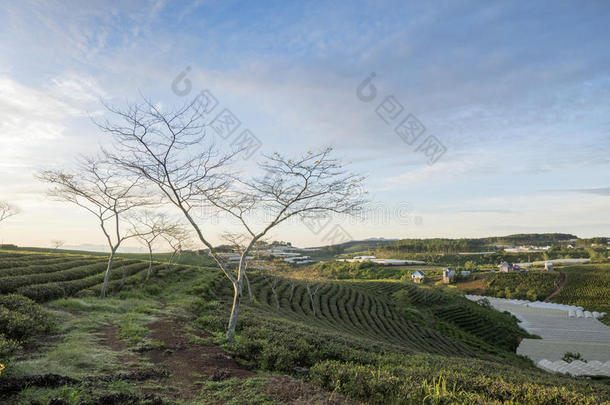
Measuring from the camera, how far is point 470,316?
58906mm

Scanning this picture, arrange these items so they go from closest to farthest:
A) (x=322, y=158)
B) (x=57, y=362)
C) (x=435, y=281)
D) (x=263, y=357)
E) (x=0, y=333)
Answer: (x=57, y=362) → (x=0, y=333) → (x=263, y=357) → (x=322, y=158) → (x=435, y=281)

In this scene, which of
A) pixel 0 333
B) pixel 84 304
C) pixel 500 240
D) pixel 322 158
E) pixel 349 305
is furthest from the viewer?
pixel 500 240

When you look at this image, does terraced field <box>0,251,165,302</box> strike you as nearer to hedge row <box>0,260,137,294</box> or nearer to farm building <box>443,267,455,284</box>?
hedge row <box>0,260,137,294</box>

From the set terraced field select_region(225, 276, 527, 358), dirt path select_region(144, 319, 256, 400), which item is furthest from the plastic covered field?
dirt path select_region(144, 319, 256, 400)

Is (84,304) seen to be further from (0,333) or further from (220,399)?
(220,399)

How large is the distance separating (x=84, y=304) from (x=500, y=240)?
229729mm

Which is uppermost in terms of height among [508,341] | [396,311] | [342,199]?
[342,199]

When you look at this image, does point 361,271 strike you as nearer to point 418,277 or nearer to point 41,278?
point 418,277

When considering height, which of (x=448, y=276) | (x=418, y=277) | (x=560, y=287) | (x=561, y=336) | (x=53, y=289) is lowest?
(x=561, y=336)

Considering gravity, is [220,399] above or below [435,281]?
above

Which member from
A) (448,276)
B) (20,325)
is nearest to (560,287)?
(448,276)

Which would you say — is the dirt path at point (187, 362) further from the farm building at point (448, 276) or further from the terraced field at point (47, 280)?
the farm building at point (448, 276)

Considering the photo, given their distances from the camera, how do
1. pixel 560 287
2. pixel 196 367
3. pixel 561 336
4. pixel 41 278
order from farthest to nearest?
pixel 560 287, pixel 561 336, pixel 41 278, pixel 196 367

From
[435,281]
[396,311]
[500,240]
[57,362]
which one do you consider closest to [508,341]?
[396,311]
